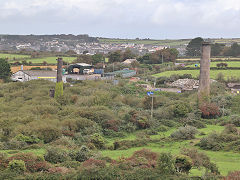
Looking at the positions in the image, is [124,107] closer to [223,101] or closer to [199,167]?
[223,101]

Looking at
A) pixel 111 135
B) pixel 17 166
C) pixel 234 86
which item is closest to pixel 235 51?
pixel 234 86

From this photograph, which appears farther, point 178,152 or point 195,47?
point 195,47

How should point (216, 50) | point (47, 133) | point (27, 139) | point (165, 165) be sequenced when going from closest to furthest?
point (165, 165)
point (27, 139)
point (47, 133)
point (216, 50)

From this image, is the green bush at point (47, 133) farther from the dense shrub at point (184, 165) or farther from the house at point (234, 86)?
the house at point (234, 86)

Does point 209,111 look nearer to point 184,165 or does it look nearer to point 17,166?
point 184,165

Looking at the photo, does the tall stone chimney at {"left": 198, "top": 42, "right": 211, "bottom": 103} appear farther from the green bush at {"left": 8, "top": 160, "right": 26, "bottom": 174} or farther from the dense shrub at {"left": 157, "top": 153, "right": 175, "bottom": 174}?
the green bush at {"left": 8, "top": 160, "right": 26, "bottom": 174}

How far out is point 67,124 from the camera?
2595 centimetres

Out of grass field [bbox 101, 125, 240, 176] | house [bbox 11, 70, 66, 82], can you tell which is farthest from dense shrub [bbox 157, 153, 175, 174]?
house [bbox 11, 70, 66, 82]

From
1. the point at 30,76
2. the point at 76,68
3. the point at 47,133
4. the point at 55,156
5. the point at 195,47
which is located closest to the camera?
the point at 55,156

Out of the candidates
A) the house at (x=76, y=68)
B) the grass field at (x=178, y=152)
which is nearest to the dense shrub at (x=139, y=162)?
the grass field at (x=178, y=152)

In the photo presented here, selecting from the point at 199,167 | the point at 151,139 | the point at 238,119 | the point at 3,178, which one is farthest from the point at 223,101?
the point at 3,178

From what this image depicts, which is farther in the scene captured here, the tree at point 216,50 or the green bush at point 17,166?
the tree at point 216,50

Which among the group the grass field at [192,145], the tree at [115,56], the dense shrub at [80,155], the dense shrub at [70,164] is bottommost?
the grass field at [192,145]

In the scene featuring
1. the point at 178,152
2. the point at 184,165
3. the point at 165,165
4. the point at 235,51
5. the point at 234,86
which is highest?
the point at 235,51
